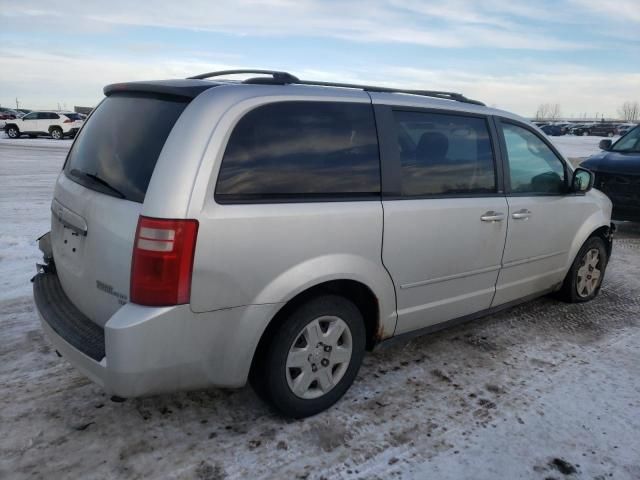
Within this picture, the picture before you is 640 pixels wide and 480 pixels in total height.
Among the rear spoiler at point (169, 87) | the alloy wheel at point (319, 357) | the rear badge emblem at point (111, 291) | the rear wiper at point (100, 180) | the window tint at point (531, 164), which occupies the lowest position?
the alloy wheel at point (319, 357)

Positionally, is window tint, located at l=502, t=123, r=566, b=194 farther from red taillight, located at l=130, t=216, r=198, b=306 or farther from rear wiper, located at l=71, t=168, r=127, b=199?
rear wiper, located at l=71, t=168, r=127, b=199

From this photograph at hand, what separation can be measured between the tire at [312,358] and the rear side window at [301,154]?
611 millimetres

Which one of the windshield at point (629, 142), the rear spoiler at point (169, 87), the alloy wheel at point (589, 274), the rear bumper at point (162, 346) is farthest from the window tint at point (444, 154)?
the windshield at point (629, 142)

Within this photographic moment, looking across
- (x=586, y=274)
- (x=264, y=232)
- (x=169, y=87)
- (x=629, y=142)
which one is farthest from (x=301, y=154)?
(x=629, y=142)

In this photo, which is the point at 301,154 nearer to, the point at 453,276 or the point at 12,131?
the point at 453,276

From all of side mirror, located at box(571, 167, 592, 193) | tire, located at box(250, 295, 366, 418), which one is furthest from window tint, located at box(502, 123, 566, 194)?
tire, located at box(250, 295, 366, 418)

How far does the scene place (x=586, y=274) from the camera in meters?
4.83

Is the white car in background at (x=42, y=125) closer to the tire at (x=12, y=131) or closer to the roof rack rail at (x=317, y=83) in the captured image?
the tire at (x=12, y=131)

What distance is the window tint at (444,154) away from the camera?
10.5ft

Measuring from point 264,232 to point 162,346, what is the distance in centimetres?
68

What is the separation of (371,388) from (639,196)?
590 cm

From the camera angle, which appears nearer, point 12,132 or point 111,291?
point 111,291

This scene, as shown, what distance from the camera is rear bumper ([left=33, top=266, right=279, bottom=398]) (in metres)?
2.32

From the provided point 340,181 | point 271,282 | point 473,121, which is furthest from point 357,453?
point 473,121
